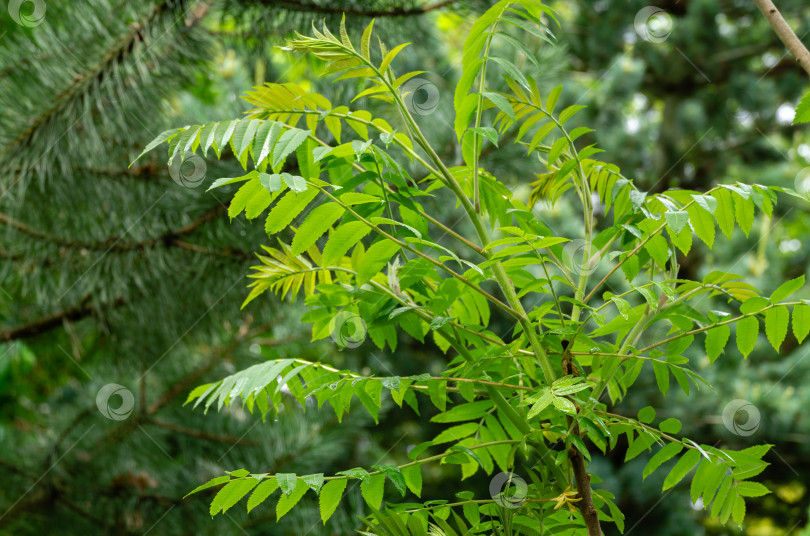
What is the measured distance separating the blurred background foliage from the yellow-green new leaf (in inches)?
8.1

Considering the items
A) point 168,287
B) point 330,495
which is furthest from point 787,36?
point 168,287

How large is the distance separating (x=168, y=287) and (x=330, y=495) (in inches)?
38.5

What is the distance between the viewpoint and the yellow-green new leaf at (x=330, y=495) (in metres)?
0.46

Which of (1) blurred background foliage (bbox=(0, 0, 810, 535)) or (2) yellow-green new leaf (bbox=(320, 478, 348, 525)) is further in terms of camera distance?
(1) blurred background foliage (bbox=(0, 0, 810, 535))

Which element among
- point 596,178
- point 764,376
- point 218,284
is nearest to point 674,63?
point 764,376

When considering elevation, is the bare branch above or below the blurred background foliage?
above

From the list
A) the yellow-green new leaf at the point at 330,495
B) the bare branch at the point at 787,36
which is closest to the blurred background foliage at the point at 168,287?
the yellow-green new leaf at the point at 330,495

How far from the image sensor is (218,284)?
1.33m

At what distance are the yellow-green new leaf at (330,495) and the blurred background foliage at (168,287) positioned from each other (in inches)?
8.1

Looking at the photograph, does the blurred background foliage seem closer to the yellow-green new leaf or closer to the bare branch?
the yellow-green new leaf

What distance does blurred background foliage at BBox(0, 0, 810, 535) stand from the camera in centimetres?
124

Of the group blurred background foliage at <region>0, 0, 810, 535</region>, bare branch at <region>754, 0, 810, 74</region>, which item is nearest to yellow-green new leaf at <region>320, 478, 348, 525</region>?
blurred background foliage at <region>0, 0, 810, 535</region>

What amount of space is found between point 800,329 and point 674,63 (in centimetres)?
319

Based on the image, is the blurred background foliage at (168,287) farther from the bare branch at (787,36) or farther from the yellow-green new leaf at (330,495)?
the bare branch at (787,36)
